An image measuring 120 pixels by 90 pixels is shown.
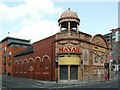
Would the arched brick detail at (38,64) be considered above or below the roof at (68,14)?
below

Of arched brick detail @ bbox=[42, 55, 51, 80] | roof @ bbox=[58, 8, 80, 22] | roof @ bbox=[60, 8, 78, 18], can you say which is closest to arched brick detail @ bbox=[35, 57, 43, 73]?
arched brick detail @ bbox=[42, 55, 51, 80]

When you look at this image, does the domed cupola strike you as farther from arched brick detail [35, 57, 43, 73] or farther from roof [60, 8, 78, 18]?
arched brick detail [35, 57, 43, 73]

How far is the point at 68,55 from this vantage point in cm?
4344

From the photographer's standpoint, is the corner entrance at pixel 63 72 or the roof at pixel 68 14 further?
the roof at pixel 68 14

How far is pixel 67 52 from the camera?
4347 centimetres

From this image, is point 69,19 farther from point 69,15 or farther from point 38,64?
point 38,64

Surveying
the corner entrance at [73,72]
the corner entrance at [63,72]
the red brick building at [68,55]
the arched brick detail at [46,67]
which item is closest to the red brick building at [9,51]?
the red brick building at [68,55]

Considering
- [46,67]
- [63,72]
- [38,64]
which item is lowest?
[63,72]

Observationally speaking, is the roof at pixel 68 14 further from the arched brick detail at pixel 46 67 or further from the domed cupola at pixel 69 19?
the arched brick detail at pixel 46 67

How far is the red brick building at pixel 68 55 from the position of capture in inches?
1721

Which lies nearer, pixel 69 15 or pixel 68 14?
pixel 69 15

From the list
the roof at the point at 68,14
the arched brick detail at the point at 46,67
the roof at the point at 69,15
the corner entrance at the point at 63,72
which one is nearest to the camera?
the corner entrance at the point at 63,72

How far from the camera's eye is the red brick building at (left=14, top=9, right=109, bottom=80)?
43.7m

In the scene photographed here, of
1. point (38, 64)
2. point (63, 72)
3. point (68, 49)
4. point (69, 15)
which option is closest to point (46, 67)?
point (38, 64)
